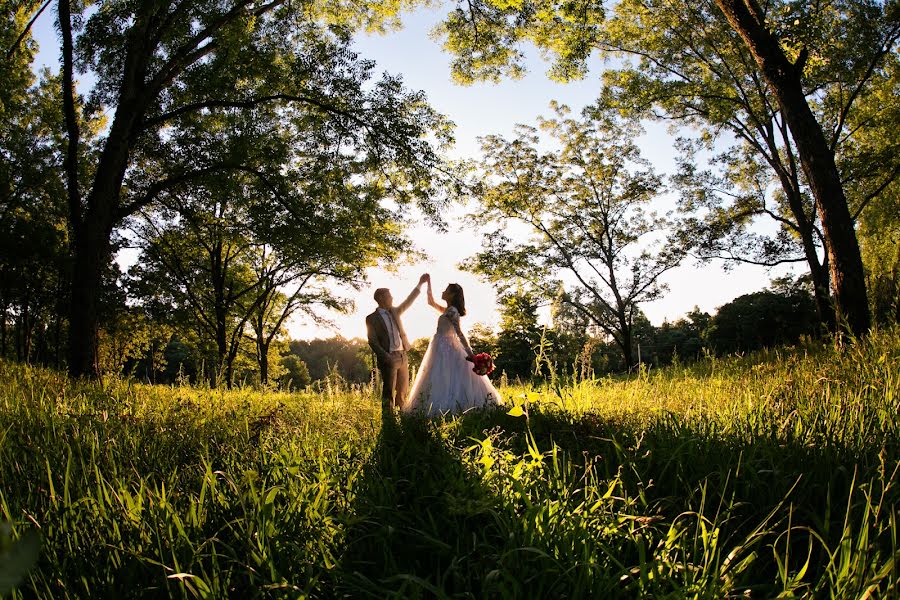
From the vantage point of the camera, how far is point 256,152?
13.5m

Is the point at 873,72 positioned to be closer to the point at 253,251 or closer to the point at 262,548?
the point at 262,548

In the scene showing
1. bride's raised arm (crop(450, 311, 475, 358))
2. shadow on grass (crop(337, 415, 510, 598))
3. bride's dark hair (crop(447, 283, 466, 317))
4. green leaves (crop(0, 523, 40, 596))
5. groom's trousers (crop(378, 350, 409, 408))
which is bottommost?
shadow on grass (crop(337, 415, 510, 598))

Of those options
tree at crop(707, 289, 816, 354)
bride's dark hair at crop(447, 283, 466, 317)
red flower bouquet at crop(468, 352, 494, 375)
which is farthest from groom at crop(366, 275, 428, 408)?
tree at crop(707, 289, 816, 354)

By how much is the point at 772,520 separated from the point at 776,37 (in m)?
8.79

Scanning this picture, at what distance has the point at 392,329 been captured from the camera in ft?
31.9

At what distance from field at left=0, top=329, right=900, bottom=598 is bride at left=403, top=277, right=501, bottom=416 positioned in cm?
378

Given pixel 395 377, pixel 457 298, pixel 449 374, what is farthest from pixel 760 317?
pixel 395 377

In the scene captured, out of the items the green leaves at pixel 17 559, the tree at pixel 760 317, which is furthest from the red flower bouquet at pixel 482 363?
the tree at pixel 760 317

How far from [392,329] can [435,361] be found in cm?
99

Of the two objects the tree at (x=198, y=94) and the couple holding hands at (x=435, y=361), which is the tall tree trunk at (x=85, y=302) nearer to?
the tree at (x=198, y=94)

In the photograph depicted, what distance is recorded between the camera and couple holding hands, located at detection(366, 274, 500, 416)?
362 inches

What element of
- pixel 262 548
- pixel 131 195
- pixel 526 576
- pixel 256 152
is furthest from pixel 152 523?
pixel 131 195

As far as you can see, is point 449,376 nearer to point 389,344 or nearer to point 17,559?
point 389,344

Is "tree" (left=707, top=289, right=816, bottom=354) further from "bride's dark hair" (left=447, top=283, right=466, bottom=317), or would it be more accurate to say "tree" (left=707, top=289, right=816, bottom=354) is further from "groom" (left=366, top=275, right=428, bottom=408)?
"groom" (left=366, top=275, right=428, bottom=408)
